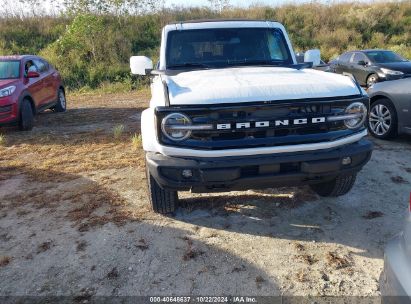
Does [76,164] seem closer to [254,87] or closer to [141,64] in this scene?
[141,64]

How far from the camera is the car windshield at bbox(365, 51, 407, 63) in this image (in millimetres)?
12836

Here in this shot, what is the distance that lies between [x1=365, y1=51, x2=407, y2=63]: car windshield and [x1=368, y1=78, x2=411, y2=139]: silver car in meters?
7.36

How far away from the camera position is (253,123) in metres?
3.08

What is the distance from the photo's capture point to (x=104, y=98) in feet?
43.9

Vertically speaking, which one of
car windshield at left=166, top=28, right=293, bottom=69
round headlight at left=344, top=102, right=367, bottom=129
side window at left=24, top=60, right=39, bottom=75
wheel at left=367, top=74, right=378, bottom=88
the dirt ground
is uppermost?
car windshield at left=166, top=28, right=293, bottom=69

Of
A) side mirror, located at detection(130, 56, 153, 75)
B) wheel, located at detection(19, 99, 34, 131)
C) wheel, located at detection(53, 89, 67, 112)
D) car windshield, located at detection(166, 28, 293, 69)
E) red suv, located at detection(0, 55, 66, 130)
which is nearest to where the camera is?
car windshield, located at detection(166, 28, 293, 69)

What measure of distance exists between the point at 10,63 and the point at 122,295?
7.35m

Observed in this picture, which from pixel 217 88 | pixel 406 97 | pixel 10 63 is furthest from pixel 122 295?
pixel 10 63

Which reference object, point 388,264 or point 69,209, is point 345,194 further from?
point 69,209

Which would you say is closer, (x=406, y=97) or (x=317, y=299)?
(x=317, y=299)

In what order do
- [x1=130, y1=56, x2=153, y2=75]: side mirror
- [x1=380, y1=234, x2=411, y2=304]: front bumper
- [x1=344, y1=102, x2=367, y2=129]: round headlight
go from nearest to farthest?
[x1=380, y1=234, x2=411, y2=304]: front bumper < [x1=344, y1=102, x2=367, y2=129]: round headlight < [x1=130, y1=56, x2=153, y2=75]: side mirror

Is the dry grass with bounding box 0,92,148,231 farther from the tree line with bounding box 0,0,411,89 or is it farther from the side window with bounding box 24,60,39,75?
the tree line with bounding box 0,0,411,89

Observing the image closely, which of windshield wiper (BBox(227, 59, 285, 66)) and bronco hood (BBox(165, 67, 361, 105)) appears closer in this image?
bronco hood (BBox(165, 67, 361, 105))

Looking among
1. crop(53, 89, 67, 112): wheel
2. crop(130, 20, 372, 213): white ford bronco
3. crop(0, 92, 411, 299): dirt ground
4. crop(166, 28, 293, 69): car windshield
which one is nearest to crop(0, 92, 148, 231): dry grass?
crop(0, 92, 411, 299): dirt ground
